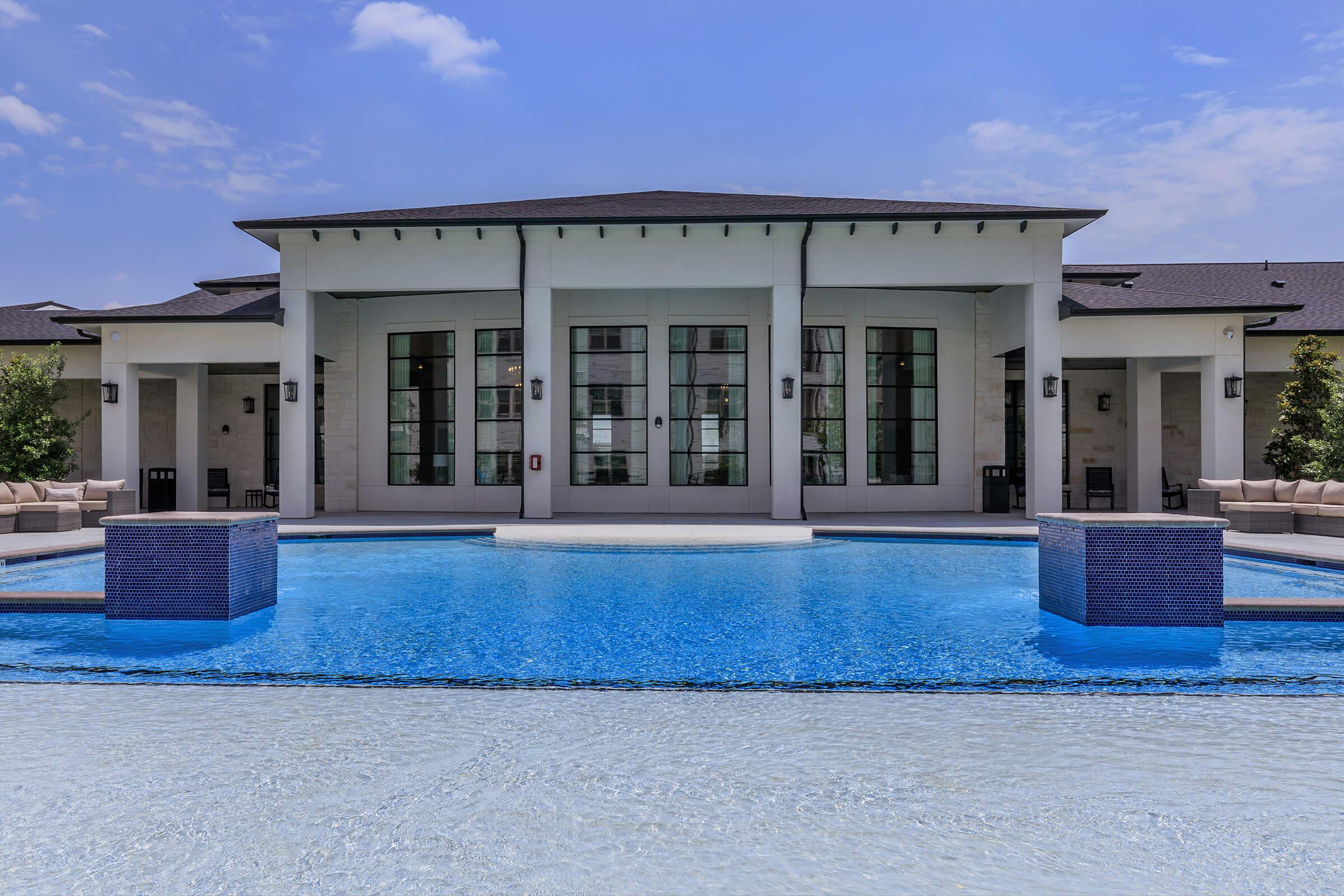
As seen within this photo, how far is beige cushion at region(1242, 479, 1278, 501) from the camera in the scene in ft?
40.9

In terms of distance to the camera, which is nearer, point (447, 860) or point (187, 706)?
point (447, 860)

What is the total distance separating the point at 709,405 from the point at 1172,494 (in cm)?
955

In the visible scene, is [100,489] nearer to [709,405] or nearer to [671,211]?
[709,405]

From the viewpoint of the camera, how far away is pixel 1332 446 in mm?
13117

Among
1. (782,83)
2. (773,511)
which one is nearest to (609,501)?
(773,511)

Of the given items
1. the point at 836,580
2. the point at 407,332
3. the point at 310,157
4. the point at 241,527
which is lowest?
the point at 836,580

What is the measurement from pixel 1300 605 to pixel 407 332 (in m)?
14.7

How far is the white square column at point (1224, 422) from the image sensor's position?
45.7ft

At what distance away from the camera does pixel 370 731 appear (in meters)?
3.58

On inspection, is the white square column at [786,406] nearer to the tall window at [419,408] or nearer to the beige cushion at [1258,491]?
the tall window at [419,408]

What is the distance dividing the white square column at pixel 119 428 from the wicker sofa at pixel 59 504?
721mm

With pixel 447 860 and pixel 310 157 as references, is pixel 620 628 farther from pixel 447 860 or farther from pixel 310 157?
pixel 310 157

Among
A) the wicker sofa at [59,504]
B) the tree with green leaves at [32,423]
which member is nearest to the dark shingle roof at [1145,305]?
the wicker sofa at [59,504]

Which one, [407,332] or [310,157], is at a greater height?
[310,157]
